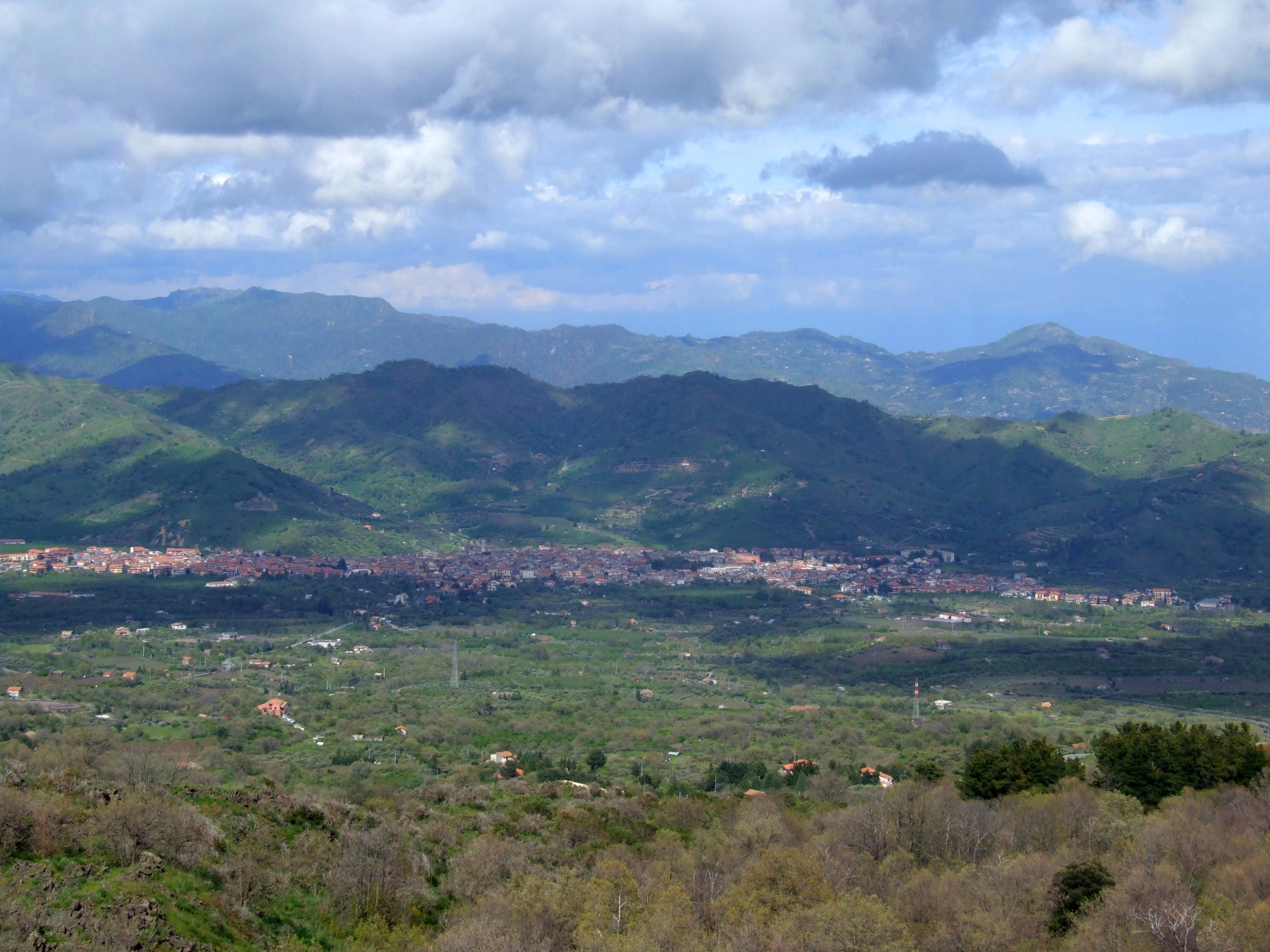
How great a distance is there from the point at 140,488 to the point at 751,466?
214ft

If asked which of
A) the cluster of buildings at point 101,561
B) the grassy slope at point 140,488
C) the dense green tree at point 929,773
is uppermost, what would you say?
the grassy slope at point 140,488

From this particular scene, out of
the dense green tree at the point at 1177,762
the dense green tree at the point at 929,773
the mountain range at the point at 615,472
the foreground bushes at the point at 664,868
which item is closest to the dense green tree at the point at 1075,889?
the foreground bushes at the point at 664,868

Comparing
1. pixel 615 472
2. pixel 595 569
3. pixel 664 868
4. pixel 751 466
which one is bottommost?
pixel 595 569

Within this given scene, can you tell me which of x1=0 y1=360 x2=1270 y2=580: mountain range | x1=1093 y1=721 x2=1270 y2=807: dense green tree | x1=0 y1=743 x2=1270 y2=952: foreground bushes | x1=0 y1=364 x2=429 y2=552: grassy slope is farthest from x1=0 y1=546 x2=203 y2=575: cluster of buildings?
x1=1093 y1=721 x2=1270 y2=807: dense green tree

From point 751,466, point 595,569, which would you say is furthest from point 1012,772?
point 751,466

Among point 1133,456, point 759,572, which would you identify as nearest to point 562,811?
point 759,572

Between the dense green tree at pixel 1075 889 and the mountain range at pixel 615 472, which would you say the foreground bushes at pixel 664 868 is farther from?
the mountain range at pixel 615 472

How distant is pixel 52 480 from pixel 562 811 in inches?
4158

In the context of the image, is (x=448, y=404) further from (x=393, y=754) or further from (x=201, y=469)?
(x=393, y=754)

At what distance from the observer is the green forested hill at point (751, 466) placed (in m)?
124

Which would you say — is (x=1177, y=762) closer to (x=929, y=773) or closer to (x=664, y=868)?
(x=929, y=773)

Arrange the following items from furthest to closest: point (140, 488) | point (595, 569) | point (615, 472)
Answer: point (615, 472) < point (140, 488) < point (595, 569)

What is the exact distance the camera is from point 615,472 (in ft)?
497

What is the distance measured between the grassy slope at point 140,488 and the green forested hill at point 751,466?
55.1 feet
